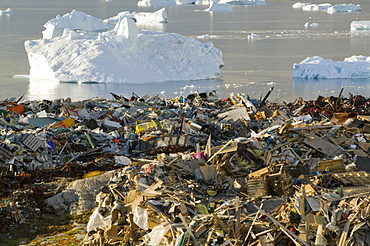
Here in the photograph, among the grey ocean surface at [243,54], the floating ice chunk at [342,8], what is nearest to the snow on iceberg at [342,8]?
the floating ice chunk at [342,8]

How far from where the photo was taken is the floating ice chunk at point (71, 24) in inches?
821

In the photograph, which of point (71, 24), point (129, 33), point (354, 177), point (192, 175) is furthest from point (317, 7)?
point (192, 175)

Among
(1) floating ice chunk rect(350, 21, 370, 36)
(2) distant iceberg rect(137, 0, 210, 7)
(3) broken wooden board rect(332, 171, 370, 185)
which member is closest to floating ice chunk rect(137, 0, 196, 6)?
(2) distant iceberg rect(137, 0, 210, 7)

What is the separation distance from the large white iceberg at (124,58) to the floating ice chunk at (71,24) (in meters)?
2.56

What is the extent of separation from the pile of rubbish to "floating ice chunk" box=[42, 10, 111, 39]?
11.5m

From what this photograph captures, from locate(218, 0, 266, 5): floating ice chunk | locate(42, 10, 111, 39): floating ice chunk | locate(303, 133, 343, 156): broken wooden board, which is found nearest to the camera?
locate(303, 133, 343, 156): broken wooden board

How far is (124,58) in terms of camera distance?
17.3 m

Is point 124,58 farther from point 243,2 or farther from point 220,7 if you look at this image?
point 243,2

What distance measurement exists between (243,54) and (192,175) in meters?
17.2

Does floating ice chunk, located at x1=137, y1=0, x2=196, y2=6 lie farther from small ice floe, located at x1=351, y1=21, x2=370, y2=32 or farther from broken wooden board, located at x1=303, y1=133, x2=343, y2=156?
broken wooden board, located at x1=303, y1=133, x2=343, y2=156

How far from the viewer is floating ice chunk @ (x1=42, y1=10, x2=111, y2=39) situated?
68.4 feet

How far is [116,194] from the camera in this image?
513 cm

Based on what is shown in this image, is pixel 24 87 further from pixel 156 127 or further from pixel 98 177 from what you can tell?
pixel 98 177

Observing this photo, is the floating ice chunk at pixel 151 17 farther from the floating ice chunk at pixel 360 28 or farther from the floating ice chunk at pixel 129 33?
the floating ice chunk at pixel 129 33
